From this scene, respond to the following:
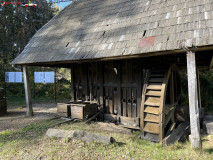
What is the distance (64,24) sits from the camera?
8227mm

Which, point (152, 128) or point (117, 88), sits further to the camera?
point (117, 88)

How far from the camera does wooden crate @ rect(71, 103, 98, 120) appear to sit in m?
6.73

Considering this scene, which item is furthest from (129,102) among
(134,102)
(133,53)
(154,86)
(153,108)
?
(133,53)

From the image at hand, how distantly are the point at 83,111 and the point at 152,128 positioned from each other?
2.82 m

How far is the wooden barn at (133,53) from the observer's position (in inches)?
176

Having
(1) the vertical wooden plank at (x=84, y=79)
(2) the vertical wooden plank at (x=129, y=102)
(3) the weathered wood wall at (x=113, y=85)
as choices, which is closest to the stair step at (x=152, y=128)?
(3) the weathered wood wall at (x=113, y=85)

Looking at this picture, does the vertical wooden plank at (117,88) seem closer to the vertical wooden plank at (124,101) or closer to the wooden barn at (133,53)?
the wooden barn at (133,53)

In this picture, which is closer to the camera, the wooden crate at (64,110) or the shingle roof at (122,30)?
the shingle roof at (122,30)

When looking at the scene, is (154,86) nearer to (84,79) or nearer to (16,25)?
(84,79)

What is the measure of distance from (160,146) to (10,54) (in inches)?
606

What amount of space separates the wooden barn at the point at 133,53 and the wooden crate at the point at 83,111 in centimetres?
57

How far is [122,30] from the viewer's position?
5.89 metres

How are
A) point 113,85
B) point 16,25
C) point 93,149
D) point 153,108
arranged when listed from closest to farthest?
1. point 93,149
2. point 153,108
3. point 113,85
4. point 16,25

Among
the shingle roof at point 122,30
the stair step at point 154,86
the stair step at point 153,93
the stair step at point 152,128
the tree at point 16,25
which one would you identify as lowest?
the stair step at point 152,128
